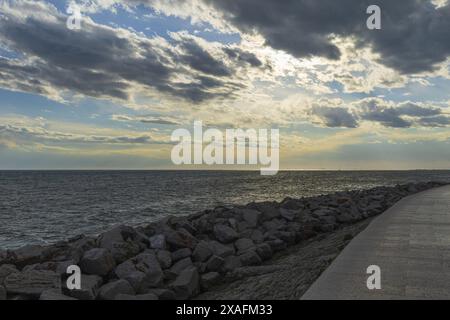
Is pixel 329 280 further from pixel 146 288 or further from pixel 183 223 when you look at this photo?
pixel 183 223

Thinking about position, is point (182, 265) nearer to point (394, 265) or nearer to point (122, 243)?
point (122, 243)

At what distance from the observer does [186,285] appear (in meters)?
6.92

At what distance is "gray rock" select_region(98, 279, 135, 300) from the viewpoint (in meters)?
6.47

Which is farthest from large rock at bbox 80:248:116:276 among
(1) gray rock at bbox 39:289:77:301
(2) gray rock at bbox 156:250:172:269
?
(1) gray rock at bbox 39:289:77:301

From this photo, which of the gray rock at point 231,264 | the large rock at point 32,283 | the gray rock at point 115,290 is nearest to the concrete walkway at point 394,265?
the gray rock at point 231,264

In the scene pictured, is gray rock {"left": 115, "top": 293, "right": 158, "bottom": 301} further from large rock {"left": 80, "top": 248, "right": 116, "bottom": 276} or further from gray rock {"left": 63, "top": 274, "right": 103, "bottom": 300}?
large rock {"left": 80, "top": 248, "right": 116, "bottom": 276}

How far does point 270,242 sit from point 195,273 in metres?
3.53

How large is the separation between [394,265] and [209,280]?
3.34m

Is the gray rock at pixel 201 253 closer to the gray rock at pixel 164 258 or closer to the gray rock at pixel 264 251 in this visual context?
the gray rock at pixel 164 258

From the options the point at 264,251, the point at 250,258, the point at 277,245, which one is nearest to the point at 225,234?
the point at 277,245

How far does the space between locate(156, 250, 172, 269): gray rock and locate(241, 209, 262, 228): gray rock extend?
4583 millimetres

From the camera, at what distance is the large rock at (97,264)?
7.80 m
